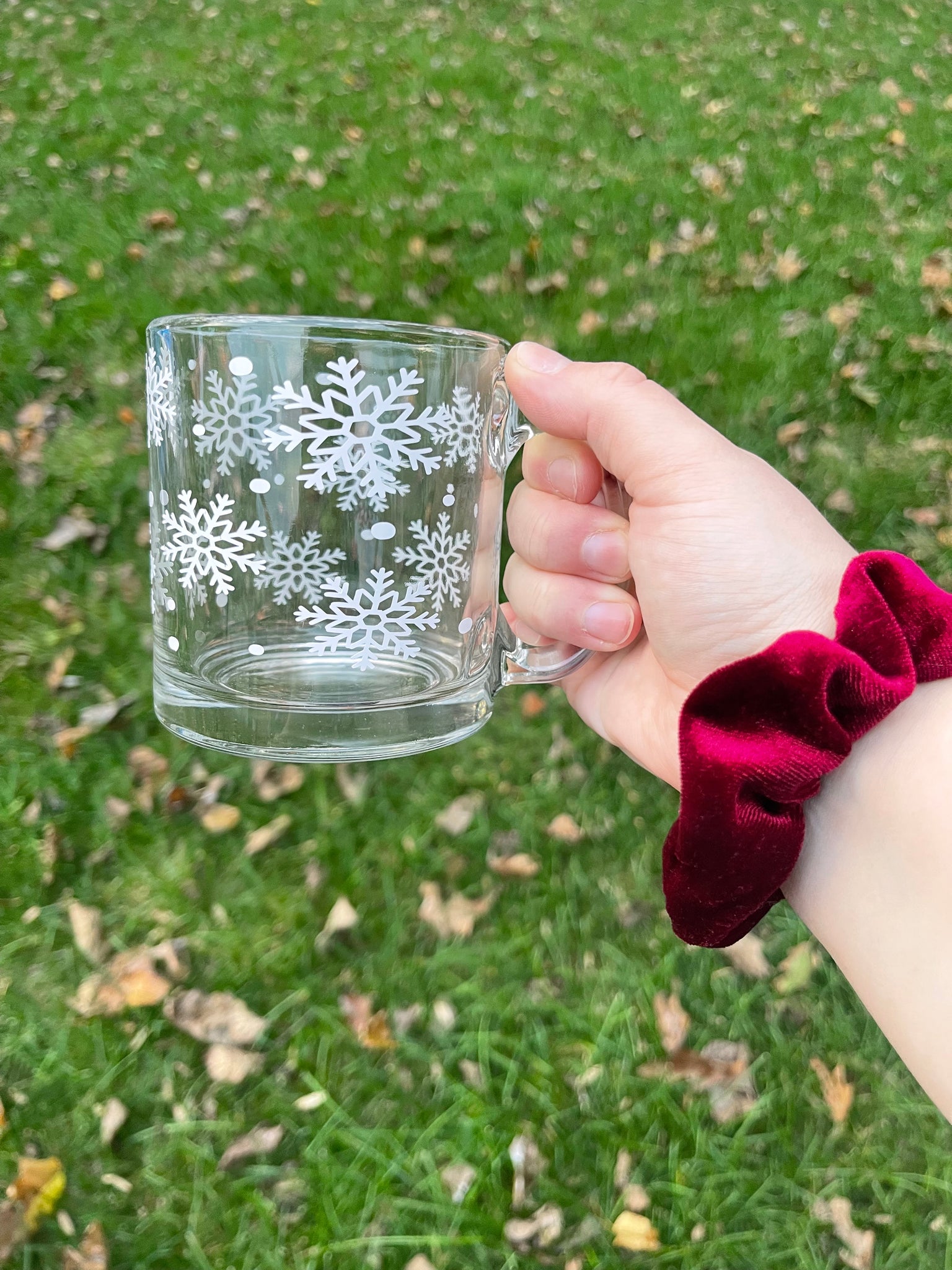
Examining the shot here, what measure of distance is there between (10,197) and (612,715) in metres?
4.47

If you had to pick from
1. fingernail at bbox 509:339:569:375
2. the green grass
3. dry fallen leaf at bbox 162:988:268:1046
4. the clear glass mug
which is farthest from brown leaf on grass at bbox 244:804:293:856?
fingernail at bbox 509:339:569:375

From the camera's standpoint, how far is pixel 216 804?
2672 millimetres

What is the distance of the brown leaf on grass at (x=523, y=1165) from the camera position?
2090 mm

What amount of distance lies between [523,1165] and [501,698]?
1.34m

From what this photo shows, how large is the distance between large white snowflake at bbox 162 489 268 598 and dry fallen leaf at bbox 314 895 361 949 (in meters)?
1.40

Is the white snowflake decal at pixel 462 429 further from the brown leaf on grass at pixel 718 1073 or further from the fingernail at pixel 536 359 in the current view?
the brown leaf on grass at pixel 718 1073

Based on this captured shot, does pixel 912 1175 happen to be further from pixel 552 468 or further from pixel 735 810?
pixel 552 468

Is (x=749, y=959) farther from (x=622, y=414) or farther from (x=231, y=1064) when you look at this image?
(x=622, y=414)

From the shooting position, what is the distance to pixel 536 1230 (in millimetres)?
2059

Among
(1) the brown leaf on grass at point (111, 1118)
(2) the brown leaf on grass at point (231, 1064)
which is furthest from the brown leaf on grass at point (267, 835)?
(1) the brown leaf on grass at point (111, 1118)

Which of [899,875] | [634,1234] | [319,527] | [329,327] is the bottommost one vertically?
[634,1234]

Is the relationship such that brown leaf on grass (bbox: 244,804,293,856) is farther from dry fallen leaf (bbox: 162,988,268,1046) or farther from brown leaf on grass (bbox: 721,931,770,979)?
brown leaf on grass (bbox: 721,931,770,979)

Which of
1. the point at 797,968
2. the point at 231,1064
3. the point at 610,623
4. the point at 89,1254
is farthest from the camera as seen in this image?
the point at 797,968

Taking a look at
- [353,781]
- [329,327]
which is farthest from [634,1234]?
[329,327]
